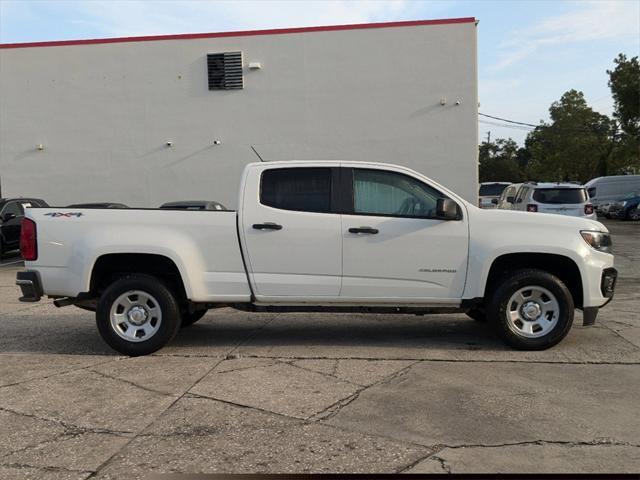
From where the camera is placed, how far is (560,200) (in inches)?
602

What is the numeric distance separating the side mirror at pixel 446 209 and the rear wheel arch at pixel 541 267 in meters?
0.67

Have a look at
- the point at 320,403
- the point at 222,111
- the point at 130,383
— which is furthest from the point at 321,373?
the point at 222,111

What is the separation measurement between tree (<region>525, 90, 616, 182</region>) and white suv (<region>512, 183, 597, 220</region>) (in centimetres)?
3725

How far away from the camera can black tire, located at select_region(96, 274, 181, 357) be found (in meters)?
6.03

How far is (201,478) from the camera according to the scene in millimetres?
3459

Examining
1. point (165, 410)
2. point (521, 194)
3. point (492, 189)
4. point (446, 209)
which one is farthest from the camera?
point (492, 189)

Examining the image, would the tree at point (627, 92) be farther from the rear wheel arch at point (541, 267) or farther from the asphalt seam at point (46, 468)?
the asphalt seam at point (46, 468)

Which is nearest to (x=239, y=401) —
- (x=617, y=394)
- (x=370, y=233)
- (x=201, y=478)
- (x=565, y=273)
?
(x=201, y=478)

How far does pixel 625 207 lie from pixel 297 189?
87.8 feet

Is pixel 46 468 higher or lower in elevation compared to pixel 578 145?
lower

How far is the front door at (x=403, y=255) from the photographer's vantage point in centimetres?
598

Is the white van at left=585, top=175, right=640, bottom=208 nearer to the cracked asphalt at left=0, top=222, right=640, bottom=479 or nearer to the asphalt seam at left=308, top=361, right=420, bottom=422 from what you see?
the cracked asphalt at left=0, top=222, right=640, bottom=479

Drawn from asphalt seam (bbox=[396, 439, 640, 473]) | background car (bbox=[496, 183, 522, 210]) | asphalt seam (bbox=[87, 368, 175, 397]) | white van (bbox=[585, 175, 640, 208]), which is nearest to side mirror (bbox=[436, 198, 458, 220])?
asphalt seam (bbox=[396, 439, 640, 473])

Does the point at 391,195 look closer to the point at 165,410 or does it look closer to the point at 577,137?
the point at 165,410
